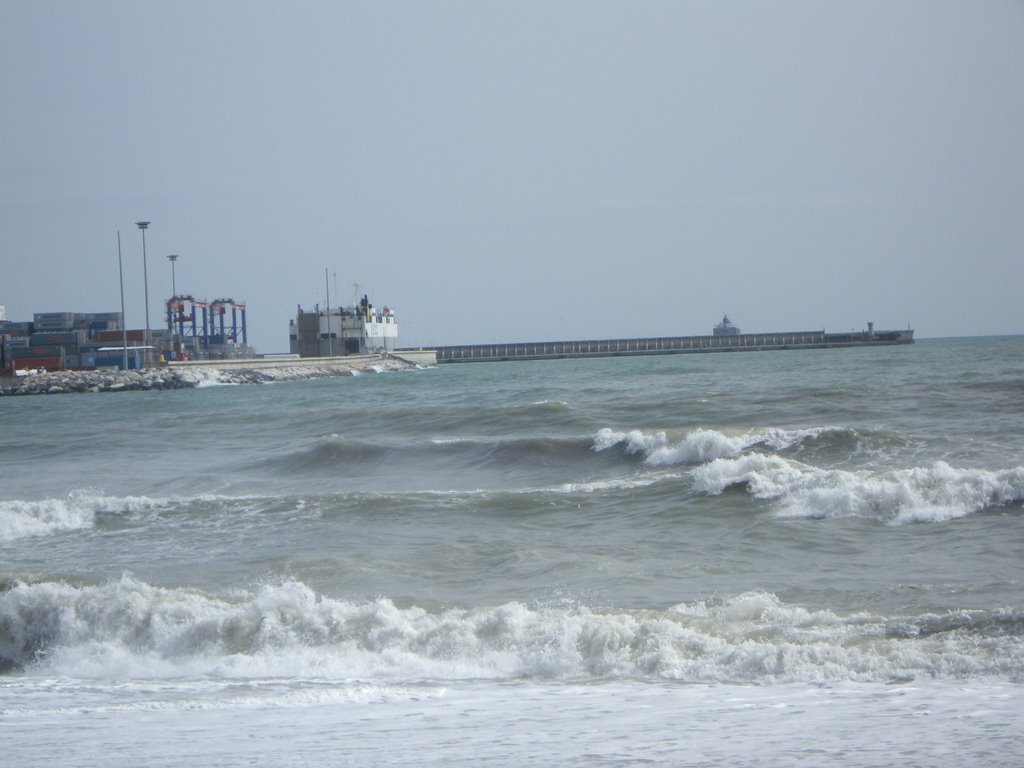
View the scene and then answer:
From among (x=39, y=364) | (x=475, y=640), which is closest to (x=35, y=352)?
(x=39, y=364)

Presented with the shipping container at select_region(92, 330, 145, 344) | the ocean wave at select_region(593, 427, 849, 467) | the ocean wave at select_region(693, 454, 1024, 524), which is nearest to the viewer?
the ocean wave at select_region(693, 454, 1024, 524)

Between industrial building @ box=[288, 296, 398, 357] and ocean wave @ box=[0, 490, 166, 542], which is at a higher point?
industrial building @ box=[288, 296, 398, 357]

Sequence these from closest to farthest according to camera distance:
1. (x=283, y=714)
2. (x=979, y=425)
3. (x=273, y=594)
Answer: (x=283, y=714)
(x=273, y=594)
(x=979, y=425)

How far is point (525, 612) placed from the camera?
7.17 metres

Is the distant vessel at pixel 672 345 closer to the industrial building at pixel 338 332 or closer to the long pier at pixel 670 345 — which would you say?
the long pier at pixel 670 345

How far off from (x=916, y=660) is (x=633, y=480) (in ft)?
26.3

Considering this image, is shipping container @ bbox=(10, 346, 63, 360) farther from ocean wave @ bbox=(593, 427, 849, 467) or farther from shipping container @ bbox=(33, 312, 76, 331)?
ocean wave @ bbox=(593, 427, 849, 467)

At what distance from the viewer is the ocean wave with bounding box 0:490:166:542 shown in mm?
12383

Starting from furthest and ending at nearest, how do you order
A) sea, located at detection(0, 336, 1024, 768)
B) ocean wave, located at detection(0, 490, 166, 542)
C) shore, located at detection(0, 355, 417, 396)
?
1. shore, located at detection(0, 355, 417, 396)
2. ocean wave, located at detection(0, 490, 166, 542)
3. sea, located at detection(0, 336, 1024, 768)

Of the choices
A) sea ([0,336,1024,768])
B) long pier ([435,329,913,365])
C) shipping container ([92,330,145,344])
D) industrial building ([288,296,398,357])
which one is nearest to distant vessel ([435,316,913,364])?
long pier ([435,329,913,365])

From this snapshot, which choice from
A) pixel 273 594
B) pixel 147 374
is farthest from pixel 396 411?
pixel 147 374

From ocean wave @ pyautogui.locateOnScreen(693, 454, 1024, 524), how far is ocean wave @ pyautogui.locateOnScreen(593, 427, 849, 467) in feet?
9.90

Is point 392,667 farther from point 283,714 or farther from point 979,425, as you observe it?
point 979,425

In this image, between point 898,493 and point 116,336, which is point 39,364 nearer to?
point 116,336
